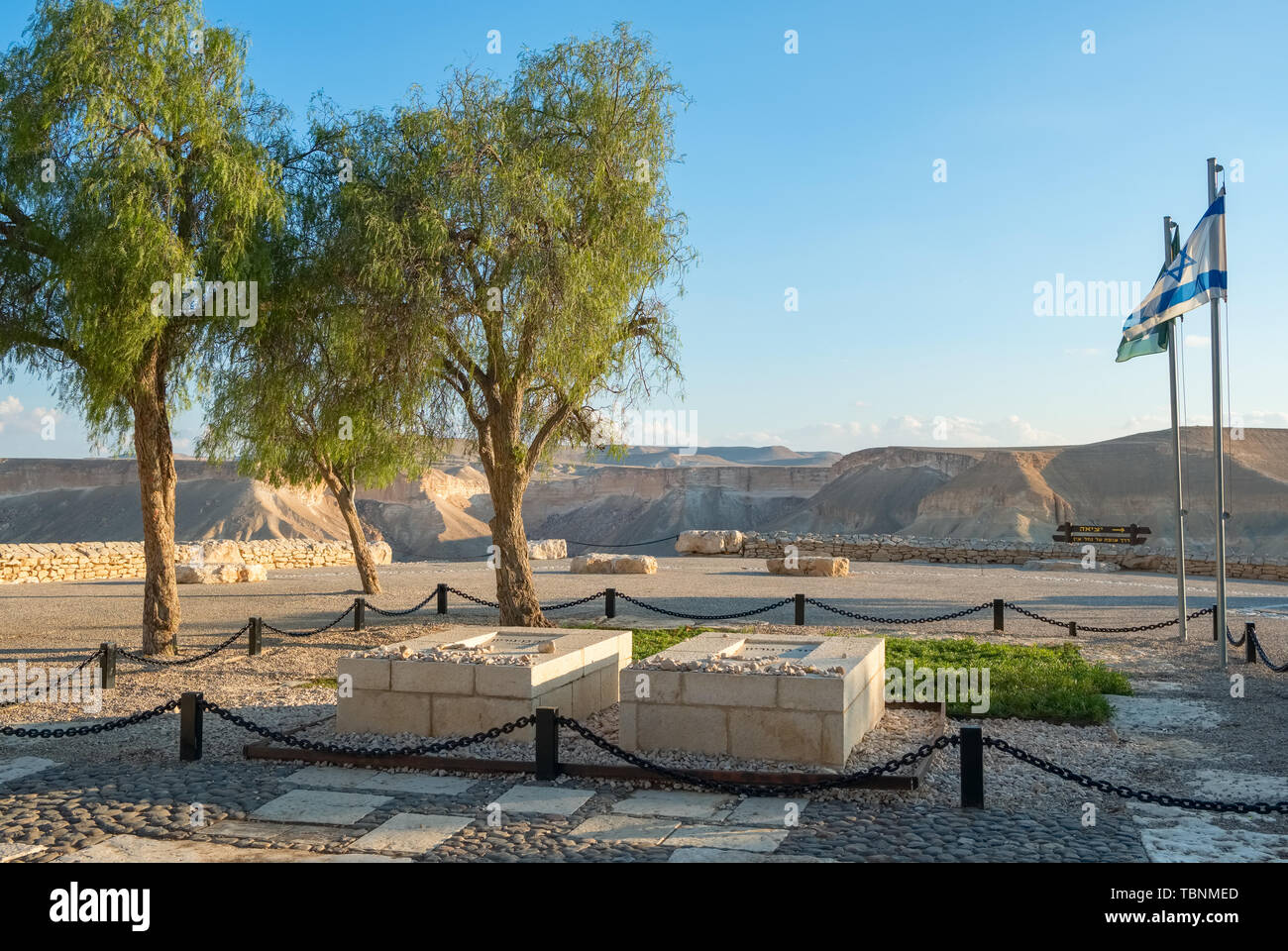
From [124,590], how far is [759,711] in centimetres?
2037

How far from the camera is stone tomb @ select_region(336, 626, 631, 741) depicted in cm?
858

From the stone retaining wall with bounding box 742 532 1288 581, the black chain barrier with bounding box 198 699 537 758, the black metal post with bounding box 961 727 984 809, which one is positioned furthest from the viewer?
the stone retaining wall with bounding box 742 532 1288 581

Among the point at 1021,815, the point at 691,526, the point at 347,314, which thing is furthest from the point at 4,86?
the point at 691,526

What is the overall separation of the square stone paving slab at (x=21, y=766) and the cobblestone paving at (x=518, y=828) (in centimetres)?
32

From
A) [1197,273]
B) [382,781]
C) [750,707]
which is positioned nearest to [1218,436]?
[1197,273]

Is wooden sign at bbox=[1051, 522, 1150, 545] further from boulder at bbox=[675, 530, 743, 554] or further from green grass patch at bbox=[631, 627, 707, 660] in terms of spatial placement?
green grass patch at bbox=[631, 627, 707, 660]

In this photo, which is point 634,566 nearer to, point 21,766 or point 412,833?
point 21,766

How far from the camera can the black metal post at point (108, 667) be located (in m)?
11.4

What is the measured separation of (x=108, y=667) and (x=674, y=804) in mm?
7771

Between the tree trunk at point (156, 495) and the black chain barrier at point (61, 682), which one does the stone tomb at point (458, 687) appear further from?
the tree trunk at point (156, 495)

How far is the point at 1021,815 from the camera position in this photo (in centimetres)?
658

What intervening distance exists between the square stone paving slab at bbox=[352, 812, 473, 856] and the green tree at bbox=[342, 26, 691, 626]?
24.2 ft

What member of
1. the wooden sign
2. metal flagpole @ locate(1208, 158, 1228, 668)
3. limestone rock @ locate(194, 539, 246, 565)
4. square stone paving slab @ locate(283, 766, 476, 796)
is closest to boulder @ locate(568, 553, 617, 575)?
limestone rock @ locate(194, 539, 246, 565)

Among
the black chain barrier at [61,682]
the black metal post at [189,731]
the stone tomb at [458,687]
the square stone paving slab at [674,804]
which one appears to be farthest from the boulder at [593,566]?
the square stone paving slab at [674,804]
